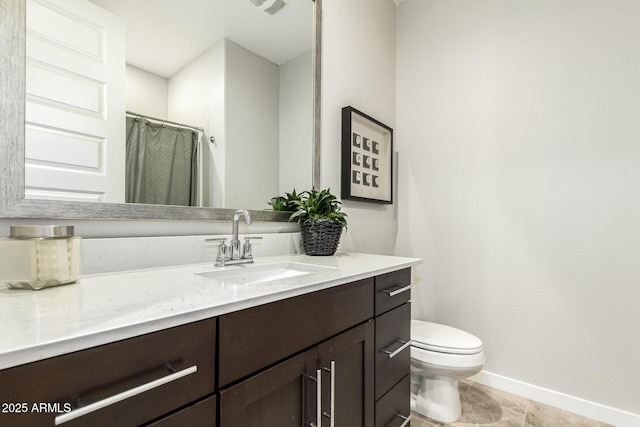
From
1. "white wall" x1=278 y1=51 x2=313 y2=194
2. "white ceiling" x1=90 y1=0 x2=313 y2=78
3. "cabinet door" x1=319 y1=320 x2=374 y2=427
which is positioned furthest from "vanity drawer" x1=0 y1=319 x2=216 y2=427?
"white wall" x1=278 y1=51 x2=313 y2=194

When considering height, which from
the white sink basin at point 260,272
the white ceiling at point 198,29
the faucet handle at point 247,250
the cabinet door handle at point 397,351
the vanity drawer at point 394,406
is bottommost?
the vanity drawer at point 394,406

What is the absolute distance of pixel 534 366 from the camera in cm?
178

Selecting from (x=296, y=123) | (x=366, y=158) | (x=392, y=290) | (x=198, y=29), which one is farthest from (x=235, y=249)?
(x=366, y=158)

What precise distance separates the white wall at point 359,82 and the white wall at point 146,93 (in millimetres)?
861

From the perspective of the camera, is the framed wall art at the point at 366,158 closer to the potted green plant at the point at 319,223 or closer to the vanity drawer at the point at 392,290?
the potted green plant at the point at 319,223

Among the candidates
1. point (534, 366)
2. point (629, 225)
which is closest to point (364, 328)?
point (534, 366)

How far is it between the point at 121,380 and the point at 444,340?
151 centimetres

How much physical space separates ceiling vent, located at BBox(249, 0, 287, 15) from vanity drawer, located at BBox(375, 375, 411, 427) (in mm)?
1768

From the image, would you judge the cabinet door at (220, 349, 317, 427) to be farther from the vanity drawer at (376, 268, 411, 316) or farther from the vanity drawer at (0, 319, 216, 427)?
the vanity drawer at (376, 268, 411, 316)

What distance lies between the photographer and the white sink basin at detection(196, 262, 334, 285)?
3.45 feet

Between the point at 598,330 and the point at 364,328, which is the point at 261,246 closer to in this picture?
the point at 364,328

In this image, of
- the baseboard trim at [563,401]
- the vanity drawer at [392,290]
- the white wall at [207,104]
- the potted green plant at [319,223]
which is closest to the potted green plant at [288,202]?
the potted green plant at [319,223]

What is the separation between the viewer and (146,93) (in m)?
1.04

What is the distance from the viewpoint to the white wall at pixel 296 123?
1540 millimetres
